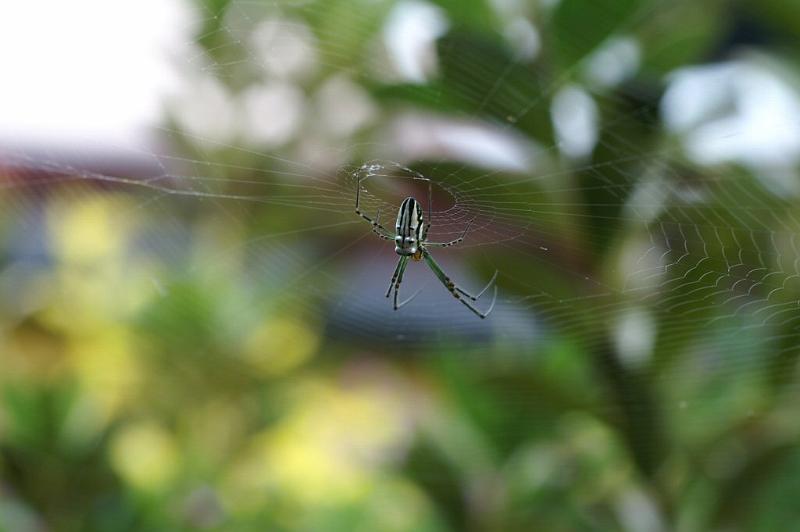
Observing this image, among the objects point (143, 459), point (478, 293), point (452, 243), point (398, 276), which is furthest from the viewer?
point (143, 459)

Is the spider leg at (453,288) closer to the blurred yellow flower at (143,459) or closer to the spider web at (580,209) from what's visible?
the spider web at (580,209)

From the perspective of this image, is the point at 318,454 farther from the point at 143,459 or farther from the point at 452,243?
the point at 452,243

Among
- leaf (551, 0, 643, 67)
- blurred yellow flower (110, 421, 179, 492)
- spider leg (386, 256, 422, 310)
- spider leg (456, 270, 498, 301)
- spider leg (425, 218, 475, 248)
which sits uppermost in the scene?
leaf (551, 0, 643, 67)

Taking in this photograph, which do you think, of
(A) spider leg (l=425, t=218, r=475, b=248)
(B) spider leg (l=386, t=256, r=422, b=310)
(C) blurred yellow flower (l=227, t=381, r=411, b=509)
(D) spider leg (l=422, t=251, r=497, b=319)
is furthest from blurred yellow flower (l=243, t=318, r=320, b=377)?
(A) spider leg (l=425, t=218, r=475, b=248)

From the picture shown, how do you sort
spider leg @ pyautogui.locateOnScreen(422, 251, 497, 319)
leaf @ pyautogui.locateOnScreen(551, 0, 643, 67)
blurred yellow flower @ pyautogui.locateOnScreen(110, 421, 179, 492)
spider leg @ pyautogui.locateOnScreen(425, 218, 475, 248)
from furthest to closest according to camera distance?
blurred yellow flower @ pyautogui.locateOnScreen(110, 421, 179, 492) < spider leg @ pyautogui.locateOnScreen(422, 251, 497, 319) < spider leg @ pyautogui.locateOnScreen(425, 218, 475, 248) < leaf @ pyautogui.locateOnScreen(551, 0, 643, 67)

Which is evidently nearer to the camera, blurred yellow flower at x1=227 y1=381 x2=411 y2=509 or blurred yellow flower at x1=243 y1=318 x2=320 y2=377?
blurred yellow flower at x1=227 y1=381 x2=411 y2=509

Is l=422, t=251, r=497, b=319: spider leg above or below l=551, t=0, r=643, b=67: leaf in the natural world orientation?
below

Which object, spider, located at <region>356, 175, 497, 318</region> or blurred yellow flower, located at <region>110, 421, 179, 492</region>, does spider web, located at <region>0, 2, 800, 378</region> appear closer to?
spider, located at <region>356, 175, 497, 318</region>

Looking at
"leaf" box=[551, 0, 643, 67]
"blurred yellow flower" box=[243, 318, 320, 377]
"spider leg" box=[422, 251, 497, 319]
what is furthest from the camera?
"blurred yellow flower" box=[243, 318, 320, 377]

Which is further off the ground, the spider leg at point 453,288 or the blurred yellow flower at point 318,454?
the spider leg at point 453,288

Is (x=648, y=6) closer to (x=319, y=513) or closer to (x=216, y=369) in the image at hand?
(x=319, y=513)

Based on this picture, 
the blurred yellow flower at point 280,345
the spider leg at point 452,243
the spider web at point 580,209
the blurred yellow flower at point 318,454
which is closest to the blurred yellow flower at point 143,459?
the blurred yellow flower at point 318,454

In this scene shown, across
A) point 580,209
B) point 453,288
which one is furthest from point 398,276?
point 580,209
